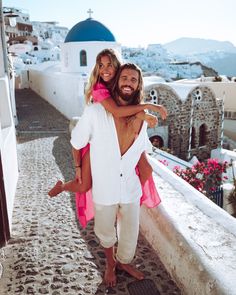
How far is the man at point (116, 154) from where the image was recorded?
2297 mm

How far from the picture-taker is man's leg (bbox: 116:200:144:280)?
96.1 inches

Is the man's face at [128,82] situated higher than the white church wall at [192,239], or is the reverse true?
the man's face at [128,82]

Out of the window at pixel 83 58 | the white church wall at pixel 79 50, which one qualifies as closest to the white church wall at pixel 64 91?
the white church wall at pixel 79 50

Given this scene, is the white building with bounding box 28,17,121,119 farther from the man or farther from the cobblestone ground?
the man

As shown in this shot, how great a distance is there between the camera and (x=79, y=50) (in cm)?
1579

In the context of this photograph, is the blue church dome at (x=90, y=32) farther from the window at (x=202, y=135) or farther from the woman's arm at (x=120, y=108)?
the woman's arm at (x=120, y=108)

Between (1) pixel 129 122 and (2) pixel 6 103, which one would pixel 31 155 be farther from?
(1) pixel 129 122

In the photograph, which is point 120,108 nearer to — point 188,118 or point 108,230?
point 108,230

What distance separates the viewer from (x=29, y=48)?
142 feet

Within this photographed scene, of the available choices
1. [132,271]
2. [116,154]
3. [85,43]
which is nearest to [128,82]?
[116,154]

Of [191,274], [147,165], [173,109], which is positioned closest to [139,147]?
[147,165]

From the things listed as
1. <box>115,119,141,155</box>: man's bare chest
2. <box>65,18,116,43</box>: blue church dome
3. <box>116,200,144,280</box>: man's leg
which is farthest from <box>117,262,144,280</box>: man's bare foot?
<box>65,18,116,43</box>: blue church dome

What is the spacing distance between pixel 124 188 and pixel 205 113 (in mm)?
15279

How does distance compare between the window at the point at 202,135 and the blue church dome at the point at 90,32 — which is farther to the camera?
the window at the point at 202,135
